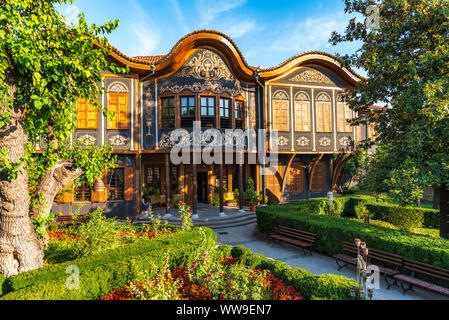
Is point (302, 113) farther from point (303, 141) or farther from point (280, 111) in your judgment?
point (303, 141)

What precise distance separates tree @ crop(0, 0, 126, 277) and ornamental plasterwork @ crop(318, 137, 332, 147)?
565 inches

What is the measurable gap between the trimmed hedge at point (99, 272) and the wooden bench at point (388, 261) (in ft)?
17.1

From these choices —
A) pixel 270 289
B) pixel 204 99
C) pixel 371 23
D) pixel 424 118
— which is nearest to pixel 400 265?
pixel 270 289

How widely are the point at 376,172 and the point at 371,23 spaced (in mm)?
5469

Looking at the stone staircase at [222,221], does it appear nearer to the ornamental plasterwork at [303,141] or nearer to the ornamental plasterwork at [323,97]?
the ornamental plasterwork at [303,141]

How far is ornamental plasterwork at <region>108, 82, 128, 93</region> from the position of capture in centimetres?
1259

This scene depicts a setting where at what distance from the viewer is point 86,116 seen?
40.4 ft

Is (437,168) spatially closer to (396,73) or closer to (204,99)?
(396,73)

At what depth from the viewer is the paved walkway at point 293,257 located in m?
5.57

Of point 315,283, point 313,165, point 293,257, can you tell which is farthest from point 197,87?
point 315,283

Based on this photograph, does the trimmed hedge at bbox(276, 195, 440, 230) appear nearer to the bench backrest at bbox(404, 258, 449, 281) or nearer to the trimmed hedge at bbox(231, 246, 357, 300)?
the bench backrest at bbox(404, 258, 449, 281)

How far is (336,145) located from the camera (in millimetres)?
16281

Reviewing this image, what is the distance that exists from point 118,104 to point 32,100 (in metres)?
8.18

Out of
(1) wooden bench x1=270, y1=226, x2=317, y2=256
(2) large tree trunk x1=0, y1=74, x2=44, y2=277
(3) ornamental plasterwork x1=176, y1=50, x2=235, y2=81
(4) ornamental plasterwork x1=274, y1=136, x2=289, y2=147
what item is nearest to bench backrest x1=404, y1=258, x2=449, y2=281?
(1) wooden bench x1=270, y1=226, x2=317, y2=256
